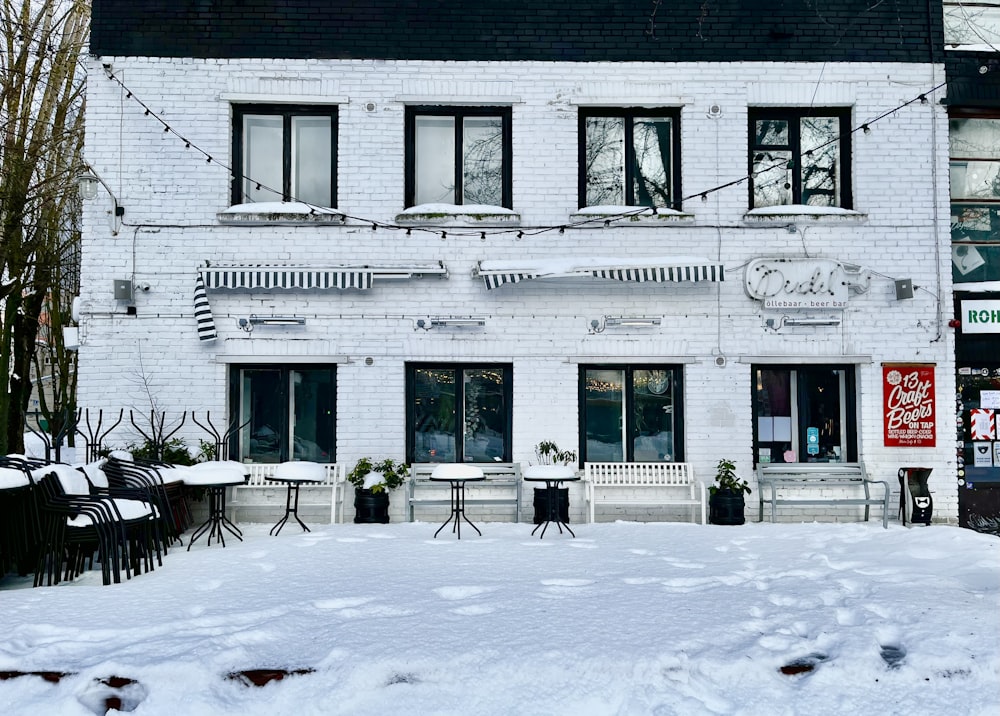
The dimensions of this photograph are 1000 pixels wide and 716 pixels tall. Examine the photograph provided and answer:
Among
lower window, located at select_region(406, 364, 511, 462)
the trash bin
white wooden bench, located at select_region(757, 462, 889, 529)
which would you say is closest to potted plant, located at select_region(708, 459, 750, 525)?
white wooden bench, located at select_region(757, 462, 889, 529)

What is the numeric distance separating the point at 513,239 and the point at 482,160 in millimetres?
1077

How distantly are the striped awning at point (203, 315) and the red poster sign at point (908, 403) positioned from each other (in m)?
7.66

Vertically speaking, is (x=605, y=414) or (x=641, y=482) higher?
(x=605, y=414)

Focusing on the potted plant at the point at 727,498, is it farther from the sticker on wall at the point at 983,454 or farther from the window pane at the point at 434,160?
the window pane at the point at 434,160

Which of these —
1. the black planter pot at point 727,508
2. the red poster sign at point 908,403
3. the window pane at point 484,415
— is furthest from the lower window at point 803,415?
the window pane at point 484,415

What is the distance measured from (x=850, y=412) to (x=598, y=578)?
4966 mm

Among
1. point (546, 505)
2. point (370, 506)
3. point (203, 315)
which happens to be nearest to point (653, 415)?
point (546, 505)

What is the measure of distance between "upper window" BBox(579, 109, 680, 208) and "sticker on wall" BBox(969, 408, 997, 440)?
4.34m

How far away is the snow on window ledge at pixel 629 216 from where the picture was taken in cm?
938

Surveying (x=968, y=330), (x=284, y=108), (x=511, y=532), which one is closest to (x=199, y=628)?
(x=511, y=532)

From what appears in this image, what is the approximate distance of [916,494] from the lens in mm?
8969

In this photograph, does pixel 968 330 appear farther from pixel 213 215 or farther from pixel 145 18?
pixel 145 18

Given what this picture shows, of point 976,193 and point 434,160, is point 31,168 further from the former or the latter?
point 976,193

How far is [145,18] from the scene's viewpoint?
30.8ft
